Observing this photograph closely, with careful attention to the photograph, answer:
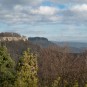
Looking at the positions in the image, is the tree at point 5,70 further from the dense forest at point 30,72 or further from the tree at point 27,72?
the tree at point 27,72

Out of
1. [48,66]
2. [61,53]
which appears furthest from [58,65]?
[61,53]

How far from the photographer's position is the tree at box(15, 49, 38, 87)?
17375 mm

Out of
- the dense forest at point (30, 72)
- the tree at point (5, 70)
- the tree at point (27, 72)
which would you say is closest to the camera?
the tree at point (27, 72)

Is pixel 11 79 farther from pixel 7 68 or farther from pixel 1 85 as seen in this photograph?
pixel 7 68

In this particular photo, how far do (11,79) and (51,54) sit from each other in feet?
113

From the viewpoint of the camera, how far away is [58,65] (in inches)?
1937

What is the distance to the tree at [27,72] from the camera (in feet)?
Result: 57.0

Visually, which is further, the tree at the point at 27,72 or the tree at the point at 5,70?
the tree at the point at 5,70

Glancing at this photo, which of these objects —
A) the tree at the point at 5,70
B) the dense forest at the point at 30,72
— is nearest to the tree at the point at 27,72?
the dense forest at the point at 30,72

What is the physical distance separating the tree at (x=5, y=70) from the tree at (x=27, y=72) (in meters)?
7.57

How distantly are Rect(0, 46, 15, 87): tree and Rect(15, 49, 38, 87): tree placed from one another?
7572 mm

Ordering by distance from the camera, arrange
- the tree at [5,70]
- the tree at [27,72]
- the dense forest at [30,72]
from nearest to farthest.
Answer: the tree at [27,72] → the dense forest at [30,72] → the tree at [5,70]

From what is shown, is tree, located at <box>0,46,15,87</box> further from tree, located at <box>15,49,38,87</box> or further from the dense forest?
tree, located at <box>15,49,38,87</box>

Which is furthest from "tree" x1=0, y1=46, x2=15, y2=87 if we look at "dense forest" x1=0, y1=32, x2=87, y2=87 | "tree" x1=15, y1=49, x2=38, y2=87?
"tree" x1=15, y1=49, x2=38, y2=87
